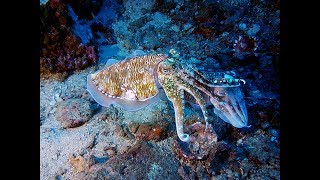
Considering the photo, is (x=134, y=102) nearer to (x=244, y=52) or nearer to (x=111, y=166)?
(x=111, y=166)

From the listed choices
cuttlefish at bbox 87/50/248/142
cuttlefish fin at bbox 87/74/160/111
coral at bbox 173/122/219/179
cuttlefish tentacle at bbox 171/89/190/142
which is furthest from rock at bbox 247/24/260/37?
cuttlefish tentacle at bbox 171/89/190/142

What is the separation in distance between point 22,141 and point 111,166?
1654 mm

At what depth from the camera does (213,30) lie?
628 cm

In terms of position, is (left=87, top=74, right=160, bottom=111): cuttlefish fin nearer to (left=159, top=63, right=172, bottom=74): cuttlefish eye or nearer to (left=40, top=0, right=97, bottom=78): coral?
(left=159, top=63, right=172, bottom=74): cuttlefish eye

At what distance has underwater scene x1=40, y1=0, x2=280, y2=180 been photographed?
3184 millimetres

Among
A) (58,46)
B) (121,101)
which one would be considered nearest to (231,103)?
(121,101)

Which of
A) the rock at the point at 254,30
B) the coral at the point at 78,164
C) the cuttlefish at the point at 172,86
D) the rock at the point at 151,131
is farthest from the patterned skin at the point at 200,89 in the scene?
the rock at the point at 254,30

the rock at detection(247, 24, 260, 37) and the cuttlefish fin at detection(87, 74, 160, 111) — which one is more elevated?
the rock at detection(247, 24, 260, 37)

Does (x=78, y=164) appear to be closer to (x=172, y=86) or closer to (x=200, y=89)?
(x=172, y=86)

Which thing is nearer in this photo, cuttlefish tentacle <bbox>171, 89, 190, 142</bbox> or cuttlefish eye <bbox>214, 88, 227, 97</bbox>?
cuttlefish tentacle <bbox>171, 89, 190, 142</bbox>

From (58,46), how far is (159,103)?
264 centimetres

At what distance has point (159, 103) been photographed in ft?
14.0

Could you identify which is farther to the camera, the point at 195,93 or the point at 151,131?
the point at 151,131

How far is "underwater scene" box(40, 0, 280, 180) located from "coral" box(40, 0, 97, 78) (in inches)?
0.8
